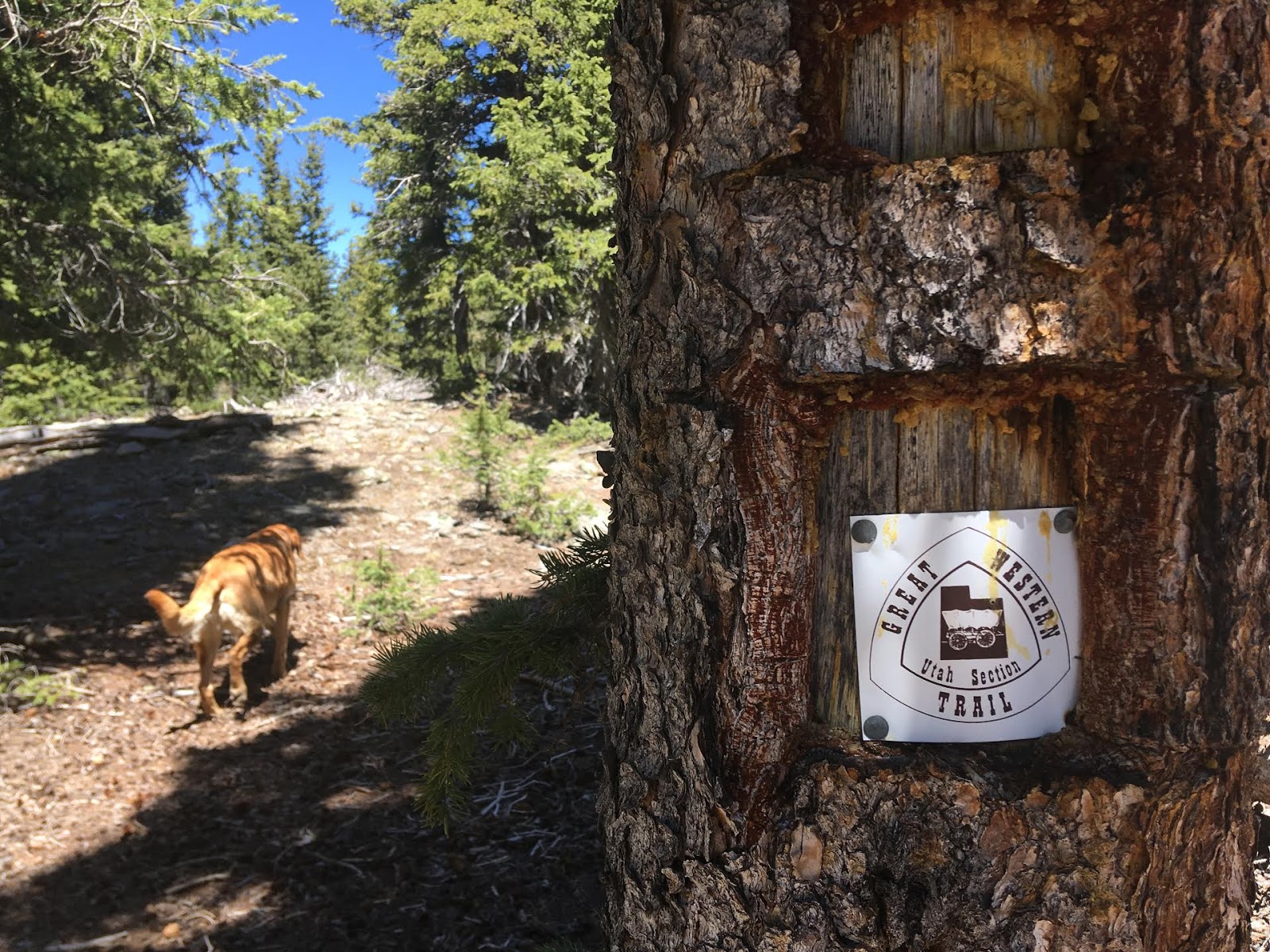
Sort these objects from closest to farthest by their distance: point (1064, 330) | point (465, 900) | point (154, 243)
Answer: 1. point (1064, 330)
2. point (465, 900)
3. point (154, 243)

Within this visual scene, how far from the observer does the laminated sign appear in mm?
1405

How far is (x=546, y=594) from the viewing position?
2426mm

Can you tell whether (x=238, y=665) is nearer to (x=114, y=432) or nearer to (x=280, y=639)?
(x=280, y=639)

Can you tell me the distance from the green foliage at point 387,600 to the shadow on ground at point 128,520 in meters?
1.25

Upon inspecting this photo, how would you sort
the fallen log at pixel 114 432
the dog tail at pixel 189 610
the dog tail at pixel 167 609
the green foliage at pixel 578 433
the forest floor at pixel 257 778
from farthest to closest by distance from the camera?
the green foliage at pixel 578 433
the fallen log at pixel 114 432
the dog tail at pixel 189 610
the dog tail at pixel 167 609
the forest floor at pixel 257 778

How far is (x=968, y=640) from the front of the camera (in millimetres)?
1411

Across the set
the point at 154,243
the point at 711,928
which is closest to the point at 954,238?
the point at 711,928

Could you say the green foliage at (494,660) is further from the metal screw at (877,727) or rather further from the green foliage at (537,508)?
the green foliage at (537,508)

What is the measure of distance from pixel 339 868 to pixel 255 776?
1.23 meters

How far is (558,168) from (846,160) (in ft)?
39.8

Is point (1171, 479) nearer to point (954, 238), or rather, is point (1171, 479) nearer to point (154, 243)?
point (954, 238)

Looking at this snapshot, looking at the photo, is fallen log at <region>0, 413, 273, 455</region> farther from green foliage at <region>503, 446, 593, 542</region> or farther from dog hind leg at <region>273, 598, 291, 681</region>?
dog hind leg at <region>273, 598, 291, 681</region>

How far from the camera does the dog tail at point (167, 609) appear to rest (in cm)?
514

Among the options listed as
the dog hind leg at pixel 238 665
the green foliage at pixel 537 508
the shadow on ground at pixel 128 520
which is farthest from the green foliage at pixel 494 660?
the green foliage at pixel 537 508
